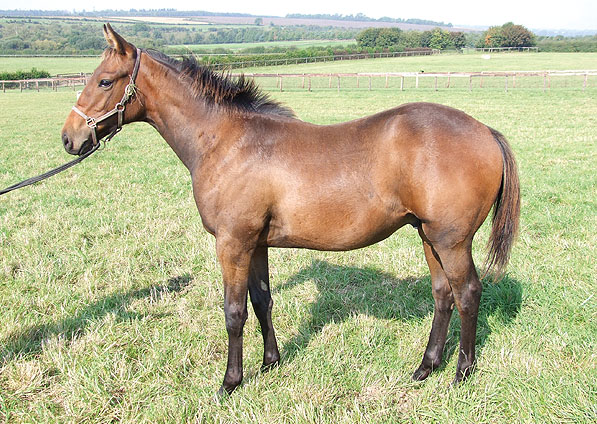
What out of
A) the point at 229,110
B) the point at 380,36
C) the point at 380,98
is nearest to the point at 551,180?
the point at 229,110

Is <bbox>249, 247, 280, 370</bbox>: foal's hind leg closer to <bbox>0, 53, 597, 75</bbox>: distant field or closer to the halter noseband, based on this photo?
the halter noseband

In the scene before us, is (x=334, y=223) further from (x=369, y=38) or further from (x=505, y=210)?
(x=369, y=38)

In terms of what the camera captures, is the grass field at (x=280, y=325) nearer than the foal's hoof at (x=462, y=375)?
Yes

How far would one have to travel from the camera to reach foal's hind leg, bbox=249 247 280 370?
380cm

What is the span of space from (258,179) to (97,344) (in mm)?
2100

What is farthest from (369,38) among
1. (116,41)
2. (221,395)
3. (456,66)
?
(221,395)

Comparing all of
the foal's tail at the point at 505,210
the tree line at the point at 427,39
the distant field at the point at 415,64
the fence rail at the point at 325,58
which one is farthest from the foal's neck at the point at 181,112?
the tree line at the point at 427,39

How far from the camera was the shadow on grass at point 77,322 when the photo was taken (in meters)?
3.92

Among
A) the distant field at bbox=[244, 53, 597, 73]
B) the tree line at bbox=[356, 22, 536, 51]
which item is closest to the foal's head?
the distant field at bbox=[244, 53, 597, 73]

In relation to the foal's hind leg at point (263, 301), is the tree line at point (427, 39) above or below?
above

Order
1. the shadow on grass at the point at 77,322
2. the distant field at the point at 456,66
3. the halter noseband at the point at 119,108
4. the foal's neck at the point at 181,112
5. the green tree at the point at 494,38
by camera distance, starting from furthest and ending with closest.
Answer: the green tree at the point at 494,38 → the distant field at the point at 456,66 → the shadow on grass at the point at 77,322 → the foal's neck at the point at 181,112 → the halter noseband at the point at 119,108

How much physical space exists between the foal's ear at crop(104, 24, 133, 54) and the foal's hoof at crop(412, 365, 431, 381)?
130 inches

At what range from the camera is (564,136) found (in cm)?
1371

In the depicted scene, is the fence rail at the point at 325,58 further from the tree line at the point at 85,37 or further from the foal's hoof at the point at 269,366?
the foal's hoof at the point at 269,366
